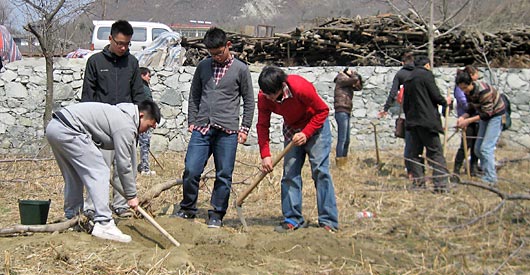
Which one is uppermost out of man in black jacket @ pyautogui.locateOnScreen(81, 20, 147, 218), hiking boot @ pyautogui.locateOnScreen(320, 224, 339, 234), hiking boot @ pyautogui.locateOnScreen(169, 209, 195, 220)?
man in black jacket @ pyautogui.locateOnScreen(81, 20, 147, 218)

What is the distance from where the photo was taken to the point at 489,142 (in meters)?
7.54

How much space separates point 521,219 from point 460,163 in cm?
386

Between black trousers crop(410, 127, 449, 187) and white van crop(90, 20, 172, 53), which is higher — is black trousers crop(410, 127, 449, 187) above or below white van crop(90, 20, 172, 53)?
below

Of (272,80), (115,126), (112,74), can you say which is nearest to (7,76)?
(112,74)

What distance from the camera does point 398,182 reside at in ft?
24.7

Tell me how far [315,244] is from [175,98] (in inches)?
295

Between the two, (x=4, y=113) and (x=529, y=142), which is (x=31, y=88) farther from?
(x=529, y=142)

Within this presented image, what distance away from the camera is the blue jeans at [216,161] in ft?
17.7

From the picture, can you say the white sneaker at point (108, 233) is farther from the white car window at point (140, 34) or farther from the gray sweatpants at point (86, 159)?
the white car window at point (140, 34)

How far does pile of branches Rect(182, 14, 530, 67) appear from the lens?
12820 mm

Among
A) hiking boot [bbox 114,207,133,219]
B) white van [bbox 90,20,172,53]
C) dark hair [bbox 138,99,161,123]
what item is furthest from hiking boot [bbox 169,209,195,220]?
white van [bbox 90,20,172,53]

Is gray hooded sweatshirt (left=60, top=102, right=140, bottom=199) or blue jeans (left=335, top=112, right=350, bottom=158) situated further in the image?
→ blue jeans (left=335, top=112, right=350, bottom=158)

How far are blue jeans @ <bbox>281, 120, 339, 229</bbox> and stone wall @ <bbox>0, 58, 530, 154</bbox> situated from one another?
635 centimetres

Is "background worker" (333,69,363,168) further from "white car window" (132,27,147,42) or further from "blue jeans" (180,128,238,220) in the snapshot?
"white car window" (132,27,147,42)
